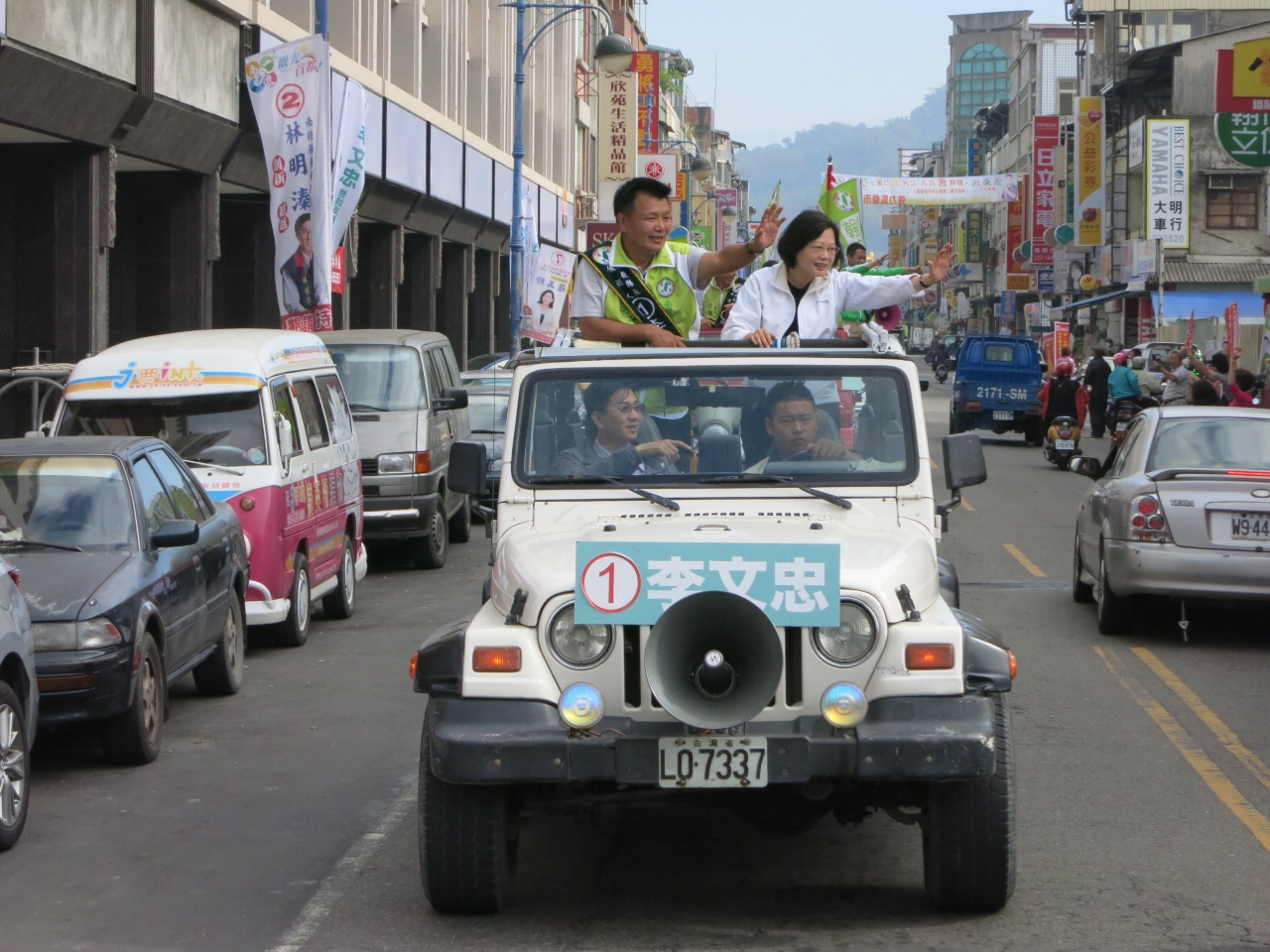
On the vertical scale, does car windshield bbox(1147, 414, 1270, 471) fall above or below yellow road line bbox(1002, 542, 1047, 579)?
above

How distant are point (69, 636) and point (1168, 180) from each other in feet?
140

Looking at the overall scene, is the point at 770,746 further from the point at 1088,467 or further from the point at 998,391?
the point at 998,391

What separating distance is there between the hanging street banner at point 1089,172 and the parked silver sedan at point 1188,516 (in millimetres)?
47806

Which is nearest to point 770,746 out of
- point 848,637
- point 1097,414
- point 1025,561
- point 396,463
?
point 848,637

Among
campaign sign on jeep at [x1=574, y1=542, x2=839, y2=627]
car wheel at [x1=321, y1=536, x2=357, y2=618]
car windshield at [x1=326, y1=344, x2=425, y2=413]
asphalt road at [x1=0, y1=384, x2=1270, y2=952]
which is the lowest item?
asphalt road at [x1=0, y1=384, x2=1270, y2=952]

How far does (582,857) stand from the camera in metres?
6.18

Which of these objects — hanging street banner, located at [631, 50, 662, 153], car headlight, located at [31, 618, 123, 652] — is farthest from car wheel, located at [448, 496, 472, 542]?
hanging street banner, located at [631, 50, 662, 153]

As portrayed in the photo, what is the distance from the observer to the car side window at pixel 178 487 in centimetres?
930

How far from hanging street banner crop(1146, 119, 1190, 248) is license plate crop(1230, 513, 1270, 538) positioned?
35730 mm

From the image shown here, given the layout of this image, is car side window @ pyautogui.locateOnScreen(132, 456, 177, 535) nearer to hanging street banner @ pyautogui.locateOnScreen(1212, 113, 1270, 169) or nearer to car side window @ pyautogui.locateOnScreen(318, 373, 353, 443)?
car side window @ pyautogui.locateOnScreen(318, 373, 353, 443)

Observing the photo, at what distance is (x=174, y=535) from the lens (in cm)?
829

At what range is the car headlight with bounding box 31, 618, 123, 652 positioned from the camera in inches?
297

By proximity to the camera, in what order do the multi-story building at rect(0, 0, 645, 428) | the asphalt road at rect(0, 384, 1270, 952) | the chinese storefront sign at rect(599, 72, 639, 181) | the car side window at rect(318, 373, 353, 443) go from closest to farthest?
the asphalt road at rect(0, 384, 1270, 952)
the car side window at rect(318, 373, 353, 443)
the multi-story building at rect(0, 0, 645, 428)
the chinese storefront sign at rect(599, 72, 639, 181)

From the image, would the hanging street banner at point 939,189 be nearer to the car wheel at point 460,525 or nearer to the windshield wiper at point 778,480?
the car wheel at point 460,525
